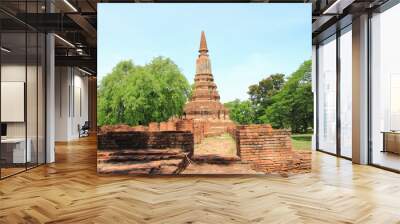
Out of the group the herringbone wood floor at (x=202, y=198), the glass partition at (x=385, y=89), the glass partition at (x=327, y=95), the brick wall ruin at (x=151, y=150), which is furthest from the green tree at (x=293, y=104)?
the glass partition at (x=327, y=95)

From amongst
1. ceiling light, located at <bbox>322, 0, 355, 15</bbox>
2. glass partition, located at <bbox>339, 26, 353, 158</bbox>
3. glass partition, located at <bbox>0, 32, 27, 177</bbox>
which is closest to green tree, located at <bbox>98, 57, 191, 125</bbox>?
glass partition, located at <bbox>0, 32, 27, 177</bbox>

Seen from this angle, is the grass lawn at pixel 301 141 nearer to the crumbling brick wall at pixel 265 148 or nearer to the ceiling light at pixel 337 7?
the crumbling brick wall at pixel 265 148

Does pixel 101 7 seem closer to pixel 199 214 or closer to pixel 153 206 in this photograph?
pixel 153 206

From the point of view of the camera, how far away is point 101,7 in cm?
659

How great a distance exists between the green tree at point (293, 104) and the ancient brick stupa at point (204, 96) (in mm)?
829

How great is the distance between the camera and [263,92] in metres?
6.69

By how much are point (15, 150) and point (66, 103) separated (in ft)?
29.5

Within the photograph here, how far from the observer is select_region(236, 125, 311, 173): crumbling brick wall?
660cm

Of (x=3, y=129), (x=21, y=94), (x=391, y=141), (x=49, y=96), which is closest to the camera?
(x=3, y=129)

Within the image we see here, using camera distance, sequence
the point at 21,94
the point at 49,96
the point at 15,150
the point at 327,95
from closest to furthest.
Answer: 1. the point at 15,150
2. the point at 21,94
3. the point at 49,96
4. the point at 327,95

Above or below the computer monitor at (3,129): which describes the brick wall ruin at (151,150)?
below

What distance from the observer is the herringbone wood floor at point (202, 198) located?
4016mm

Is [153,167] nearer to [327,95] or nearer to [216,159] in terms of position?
[216,159]

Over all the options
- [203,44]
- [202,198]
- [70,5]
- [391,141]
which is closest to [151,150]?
[202,198]
